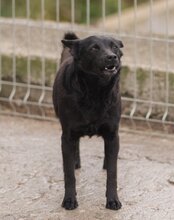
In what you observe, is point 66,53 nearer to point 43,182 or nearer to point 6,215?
point 43,182

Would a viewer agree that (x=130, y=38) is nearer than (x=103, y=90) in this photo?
No

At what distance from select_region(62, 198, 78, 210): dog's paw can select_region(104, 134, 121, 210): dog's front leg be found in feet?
0.62

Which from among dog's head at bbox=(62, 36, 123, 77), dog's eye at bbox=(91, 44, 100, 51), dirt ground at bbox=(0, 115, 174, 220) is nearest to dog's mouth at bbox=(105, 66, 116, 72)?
dog's head at bbox=(62, 36, 123, 77)

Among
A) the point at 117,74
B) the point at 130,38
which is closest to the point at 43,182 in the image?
the point at 117,74

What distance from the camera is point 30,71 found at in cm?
678

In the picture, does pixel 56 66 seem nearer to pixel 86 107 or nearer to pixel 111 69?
pixel 86 107

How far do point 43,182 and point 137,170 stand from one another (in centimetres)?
66

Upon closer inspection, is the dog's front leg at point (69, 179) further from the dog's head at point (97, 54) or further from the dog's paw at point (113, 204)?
the dog's head at point (97, 54)

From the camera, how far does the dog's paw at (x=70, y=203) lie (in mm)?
4824

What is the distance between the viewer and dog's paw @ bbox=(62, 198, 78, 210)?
482cm

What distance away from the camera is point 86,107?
4.83 metres

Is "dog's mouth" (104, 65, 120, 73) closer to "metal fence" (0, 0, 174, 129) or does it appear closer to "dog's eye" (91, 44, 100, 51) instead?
"dog's eye" (91, 44, 100, 51)

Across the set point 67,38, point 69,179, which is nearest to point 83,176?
point 69,179

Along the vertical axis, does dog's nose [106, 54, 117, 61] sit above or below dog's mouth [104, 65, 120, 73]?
above
